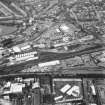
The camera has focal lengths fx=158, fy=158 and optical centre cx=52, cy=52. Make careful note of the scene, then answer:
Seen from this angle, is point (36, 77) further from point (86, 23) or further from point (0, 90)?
point (86, 23)

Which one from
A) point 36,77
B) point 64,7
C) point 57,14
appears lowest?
point 36,77

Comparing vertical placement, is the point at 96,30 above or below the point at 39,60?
above

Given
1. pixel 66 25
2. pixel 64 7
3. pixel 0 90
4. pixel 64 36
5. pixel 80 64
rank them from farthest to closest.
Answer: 1. pixel 64 7
2. pixel 66 25
3. pixel 64 36
4. pixel 80 64
5. pixel 0 90

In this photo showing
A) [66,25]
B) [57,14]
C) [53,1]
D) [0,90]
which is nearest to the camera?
[0,90]

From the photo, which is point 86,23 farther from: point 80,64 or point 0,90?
point 0,90

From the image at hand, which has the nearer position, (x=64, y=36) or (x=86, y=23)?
(x=64, y=36)

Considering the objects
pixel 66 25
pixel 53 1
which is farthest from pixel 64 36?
pixel 53 1

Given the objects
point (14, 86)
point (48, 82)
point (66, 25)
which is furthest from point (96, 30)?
point (14, 86)
